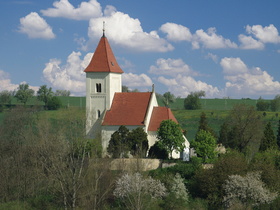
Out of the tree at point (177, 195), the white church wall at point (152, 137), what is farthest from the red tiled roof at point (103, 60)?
the tree at point (177, 195)

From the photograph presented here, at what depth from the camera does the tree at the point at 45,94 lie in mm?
101812

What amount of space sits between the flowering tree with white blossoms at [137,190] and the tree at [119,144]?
30.9 ft

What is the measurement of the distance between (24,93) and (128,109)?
53.6 meters

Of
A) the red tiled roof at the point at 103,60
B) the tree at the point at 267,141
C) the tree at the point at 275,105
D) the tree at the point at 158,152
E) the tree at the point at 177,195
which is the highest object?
the red tiled roof at the point at 103,60

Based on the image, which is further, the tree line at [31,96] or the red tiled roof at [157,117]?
the tree line at [31,96]

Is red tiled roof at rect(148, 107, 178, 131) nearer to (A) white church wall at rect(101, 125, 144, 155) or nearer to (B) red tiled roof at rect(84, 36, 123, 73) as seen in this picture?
(A) white church wall at rect(101, 125, 144, 155)

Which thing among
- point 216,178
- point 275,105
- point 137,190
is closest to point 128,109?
point 216,178

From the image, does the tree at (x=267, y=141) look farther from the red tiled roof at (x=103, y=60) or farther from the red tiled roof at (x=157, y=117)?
the red tiled roof at (x=103, y=60)

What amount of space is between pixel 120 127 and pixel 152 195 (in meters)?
13.7

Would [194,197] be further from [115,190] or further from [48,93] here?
[48,93]

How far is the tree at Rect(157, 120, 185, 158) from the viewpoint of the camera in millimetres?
52219

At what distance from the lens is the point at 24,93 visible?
10656 cm

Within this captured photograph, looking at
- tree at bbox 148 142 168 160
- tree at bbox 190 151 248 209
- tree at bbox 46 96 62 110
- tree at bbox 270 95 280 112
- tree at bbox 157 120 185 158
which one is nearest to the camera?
tree at bbox 190 151 248 209

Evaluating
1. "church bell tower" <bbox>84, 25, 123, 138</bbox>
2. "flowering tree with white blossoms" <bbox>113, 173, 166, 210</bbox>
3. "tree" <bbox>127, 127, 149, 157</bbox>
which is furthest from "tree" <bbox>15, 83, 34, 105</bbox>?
"flowering tree with white blossoms" <bbox>113, 173, 166, 210</bbox>
